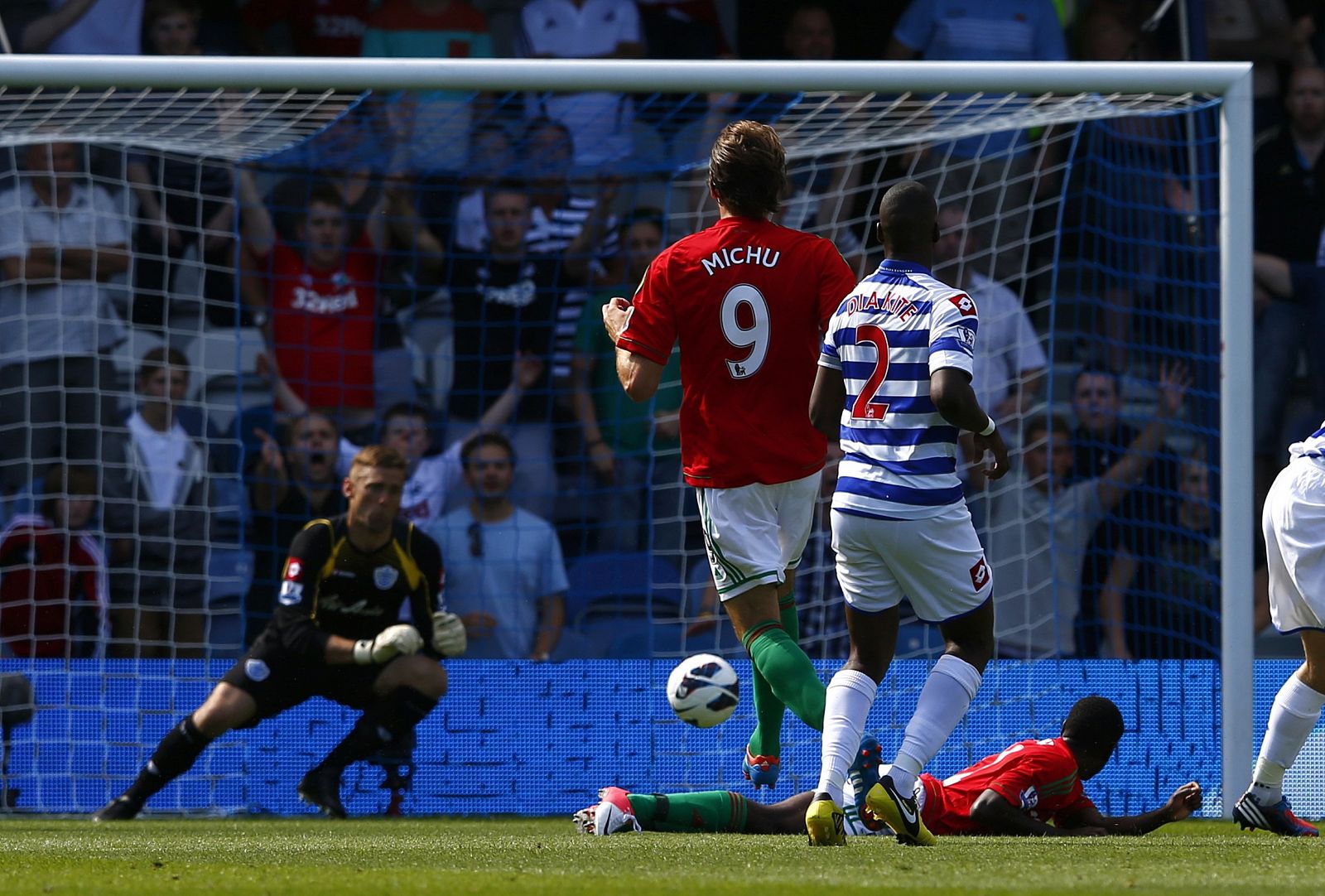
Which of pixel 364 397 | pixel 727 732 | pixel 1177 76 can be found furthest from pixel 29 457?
pixel 1177 76

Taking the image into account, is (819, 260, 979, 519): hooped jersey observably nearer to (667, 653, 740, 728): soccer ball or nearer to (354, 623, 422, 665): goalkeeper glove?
(667, 653, 740, 728): soccer ball

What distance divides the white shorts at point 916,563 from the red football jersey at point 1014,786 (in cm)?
114

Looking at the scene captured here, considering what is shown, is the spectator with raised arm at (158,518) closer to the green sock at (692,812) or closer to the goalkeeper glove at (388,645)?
the goalkeeper glove at (388,645)

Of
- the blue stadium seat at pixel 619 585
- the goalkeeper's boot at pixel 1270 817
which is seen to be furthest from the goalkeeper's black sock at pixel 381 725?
the goalkeeper's boot at pixel 1270 817

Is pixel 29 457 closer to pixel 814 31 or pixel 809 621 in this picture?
pixel 809 621

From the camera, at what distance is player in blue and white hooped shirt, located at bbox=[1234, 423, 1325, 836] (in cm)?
507

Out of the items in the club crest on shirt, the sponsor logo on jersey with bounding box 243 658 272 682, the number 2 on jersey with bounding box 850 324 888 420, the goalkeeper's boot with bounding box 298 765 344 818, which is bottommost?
the goalkeeper's boot with bounding box 298 765 344 818

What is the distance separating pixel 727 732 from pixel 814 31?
5.23 m

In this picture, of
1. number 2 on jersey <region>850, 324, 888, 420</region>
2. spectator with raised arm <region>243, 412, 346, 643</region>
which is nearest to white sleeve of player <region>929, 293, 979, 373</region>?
number 2 on jersey <region>850, 324, 888, 420</region>

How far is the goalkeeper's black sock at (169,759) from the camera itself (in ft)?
22.5

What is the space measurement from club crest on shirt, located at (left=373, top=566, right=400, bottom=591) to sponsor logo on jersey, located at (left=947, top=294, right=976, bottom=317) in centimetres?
365

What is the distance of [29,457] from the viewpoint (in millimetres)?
8766

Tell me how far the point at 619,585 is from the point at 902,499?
179 inches

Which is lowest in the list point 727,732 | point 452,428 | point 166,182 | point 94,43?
point 727,732
